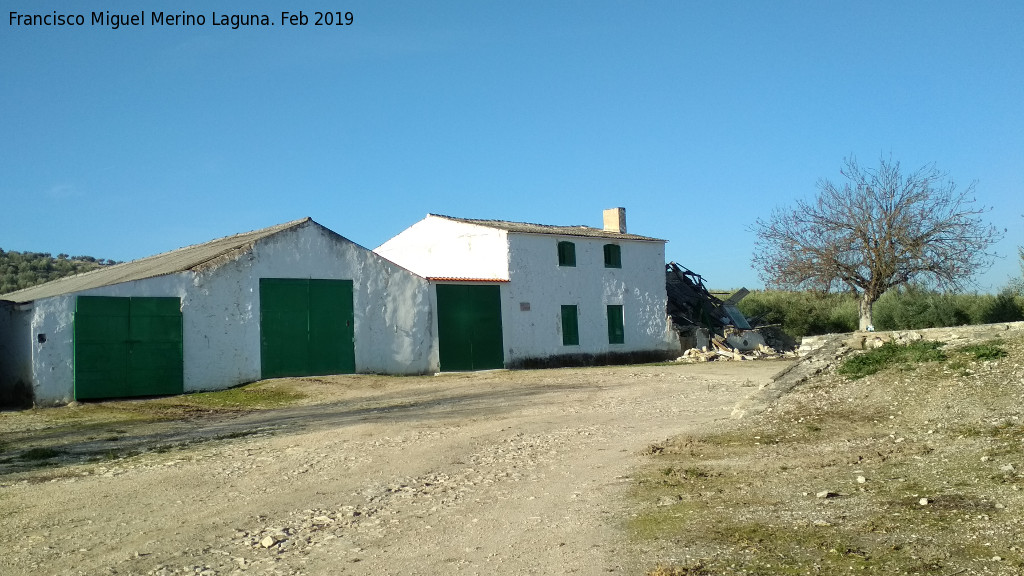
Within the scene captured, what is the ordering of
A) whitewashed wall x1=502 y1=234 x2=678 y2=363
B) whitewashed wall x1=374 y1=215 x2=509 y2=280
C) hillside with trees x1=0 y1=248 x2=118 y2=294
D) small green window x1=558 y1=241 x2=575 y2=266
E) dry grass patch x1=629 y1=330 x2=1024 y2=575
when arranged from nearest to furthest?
dry grass patch x1=629 y1=330 x2=1024 y2=575, whitewashed wall x1=502 y1=234 x2=678 y2=363, whitewashed wall x1=374 y1=215 x2=509 y2=280, small green window x1=558 y1=241 x2=575 y2=266, hillside with trees x1=0 y1=248 x2=118 y2=294

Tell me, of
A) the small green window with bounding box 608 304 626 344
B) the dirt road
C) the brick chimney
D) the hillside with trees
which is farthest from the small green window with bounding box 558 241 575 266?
the hillside with trees

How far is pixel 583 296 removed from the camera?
90.1ft

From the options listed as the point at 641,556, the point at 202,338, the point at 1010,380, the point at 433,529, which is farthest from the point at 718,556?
the point at 202,338

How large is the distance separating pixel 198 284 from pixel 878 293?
73.0 ft

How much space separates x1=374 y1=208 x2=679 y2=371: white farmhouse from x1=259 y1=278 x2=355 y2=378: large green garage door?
3084 mm

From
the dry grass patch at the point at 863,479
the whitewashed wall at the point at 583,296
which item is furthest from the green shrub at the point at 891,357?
the whitewashed wall at the point at 583,296

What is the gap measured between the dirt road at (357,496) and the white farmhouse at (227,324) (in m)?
5.52

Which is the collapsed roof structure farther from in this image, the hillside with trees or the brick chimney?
the hillside with trees

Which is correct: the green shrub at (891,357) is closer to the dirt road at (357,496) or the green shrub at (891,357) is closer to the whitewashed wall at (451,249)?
the dirt road at (357,496)

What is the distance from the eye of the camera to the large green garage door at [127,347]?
1744 cm

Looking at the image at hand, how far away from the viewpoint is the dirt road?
17.2ft

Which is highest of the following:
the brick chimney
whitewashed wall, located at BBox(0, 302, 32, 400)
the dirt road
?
the brick chimney

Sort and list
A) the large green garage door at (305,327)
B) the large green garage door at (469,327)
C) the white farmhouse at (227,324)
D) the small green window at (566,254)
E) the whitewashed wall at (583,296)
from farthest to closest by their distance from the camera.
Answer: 1. the small green window at (566,254)
2. the whitewashed wall at (583,296)
3. the large green garage door at (469,327)
4. the large green garage door at (305,327)
5. the white farmhouse at (227,324)

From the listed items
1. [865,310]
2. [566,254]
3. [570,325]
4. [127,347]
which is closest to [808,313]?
[865,310]
